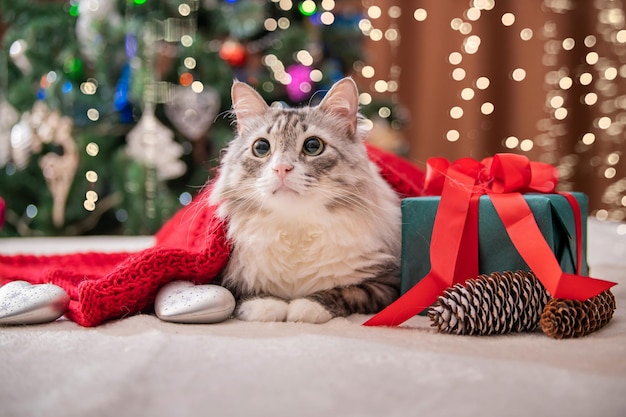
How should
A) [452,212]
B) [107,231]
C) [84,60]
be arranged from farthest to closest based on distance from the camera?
[107,231], [84,60], [452,212]

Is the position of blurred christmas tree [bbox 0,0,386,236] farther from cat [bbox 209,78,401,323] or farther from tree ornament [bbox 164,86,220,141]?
cat [bbox 209,78,401,323]

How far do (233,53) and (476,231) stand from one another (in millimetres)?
2014

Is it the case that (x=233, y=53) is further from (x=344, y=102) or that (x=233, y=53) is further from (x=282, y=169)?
(x=282, y=169)

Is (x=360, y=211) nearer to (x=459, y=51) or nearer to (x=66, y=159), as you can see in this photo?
(x=66, y=159)

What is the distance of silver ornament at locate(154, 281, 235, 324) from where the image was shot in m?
1.06

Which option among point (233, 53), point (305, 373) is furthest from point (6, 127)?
point (305, 373)

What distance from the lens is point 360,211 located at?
3.85ft

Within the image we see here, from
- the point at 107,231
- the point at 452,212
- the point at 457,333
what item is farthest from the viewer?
the point at 107,231

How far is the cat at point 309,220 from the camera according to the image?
44.1 inches

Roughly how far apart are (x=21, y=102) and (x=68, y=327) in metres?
2.51

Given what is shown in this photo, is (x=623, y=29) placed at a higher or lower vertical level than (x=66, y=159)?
higher

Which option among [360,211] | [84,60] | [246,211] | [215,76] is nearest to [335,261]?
[360,211]

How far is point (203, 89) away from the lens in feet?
8.81

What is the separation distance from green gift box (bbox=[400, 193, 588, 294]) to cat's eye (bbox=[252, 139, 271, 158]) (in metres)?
0.34
